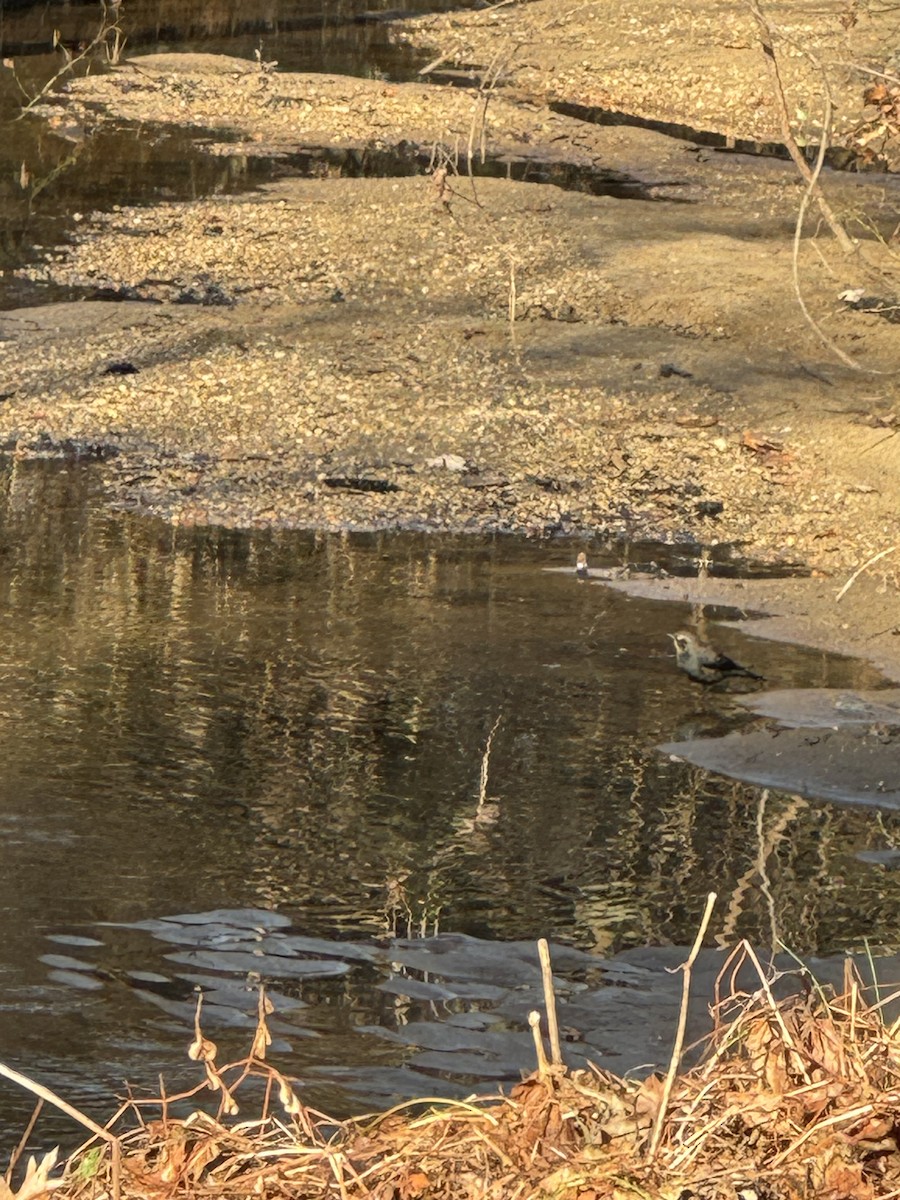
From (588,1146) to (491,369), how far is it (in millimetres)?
8506

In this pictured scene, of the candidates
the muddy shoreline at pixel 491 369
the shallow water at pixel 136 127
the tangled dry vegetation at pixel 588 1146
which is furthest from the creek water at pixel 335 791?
the shallow water at pixel 136 127

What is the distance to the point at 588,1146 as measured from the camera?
2.66 meters

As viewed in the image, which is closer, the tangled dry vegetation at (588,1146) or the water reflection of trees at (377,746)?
the tangled dry vegetation at (588,1146)

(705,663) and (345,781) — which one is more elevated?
(705,663)

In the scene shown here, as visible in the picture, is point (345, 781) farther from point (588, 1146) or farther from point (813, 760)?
point (588, 1146)

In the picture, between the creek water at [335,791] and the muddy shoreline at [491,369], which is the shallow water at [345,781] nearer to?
the creek water at [335,791]

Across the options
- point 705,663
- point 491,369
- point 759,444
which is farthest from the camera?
point 491,369

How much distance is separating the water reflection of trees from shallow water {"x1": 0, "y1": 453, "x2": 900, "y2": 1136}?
0.04 feet

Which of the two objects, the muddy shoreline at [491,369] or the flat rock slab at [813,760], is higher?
the muddy shoreline at [491,369]

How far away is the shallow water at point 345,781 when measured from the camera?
17.2 ft

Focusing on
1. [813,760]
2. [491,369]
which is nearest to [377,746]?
[813,760]

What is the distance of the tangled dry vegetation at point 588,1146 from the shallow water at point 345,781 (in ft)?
5.85

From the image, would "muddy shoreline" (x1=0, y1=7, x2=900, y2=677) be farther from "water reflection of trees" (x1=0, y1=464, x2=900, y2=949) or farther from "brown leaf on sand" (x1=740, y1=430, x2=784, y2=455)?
"water reflection of trees" (x1=0, y1=464, x2=900, y2=949)

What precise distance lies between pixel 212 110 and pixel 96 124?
4.89 ft
